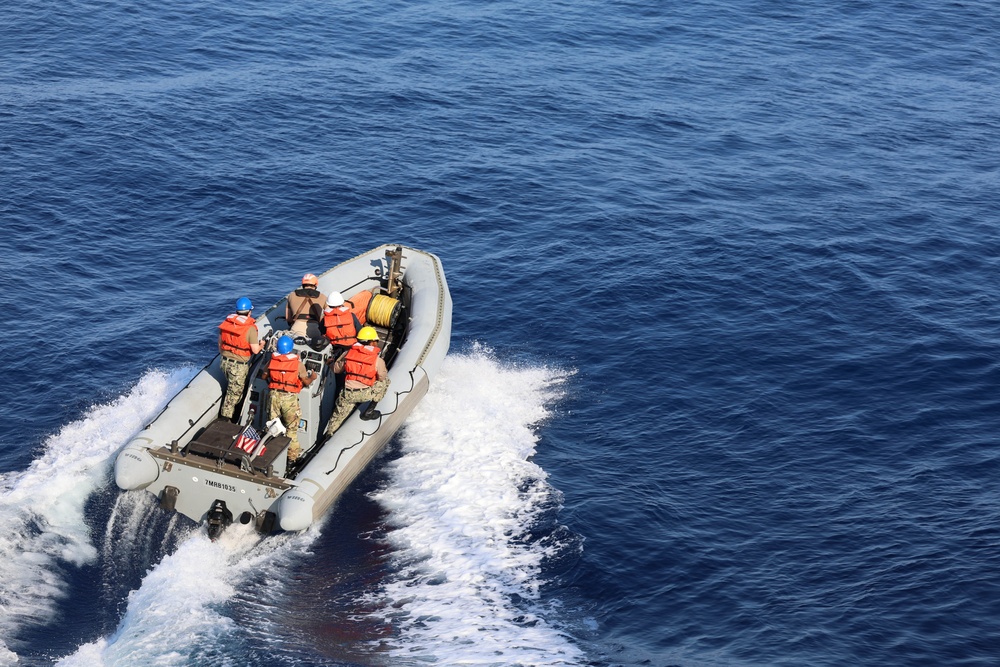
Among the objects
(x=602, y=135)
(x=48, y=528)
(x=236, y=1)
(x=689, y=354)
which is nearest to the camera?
(x=48, y=528)

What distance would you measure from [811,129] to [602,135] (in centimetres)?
711

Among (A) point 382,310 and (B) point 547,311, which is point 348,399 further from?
(B) point 547,311

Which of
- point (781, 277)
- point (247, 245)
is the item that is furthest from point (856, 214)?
point (247, 245)

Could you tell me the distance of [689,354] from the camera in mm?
24516

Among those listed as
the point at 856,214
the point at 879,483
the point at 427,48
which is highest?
the point at 427,48

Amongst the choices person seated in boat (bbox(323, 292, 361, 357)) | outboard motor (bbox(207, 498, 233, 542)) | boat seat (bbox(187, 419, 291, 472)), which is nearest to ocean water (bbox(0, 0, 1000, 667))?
outboard motor (bbox(207, 498, 233, 542))

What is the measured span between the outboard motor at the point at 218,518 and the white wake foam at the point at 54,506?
186 cm

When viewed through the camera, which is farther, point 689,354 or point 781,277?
point 781,277

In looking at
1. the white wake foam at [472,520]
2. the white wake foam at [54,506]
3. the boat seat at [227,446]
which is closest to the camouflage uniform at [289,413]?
the boat seat at [227,446]

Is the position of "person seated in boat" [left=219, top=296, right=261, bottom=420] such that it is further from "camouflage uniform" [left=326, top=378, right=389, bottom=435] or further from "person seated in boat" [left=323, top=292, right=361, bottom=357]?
"camouflage uniform" [left=326, top=378, right=389, bottom=435]

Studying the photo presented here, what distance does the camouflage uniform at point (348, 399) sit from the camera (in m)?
19.7

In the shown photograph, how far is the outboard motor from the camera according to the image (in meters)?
17.9

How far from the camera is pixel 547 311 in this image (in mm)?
26609

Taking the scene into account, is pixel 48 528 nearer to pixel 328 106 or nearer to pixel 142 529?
pixel 142 529
